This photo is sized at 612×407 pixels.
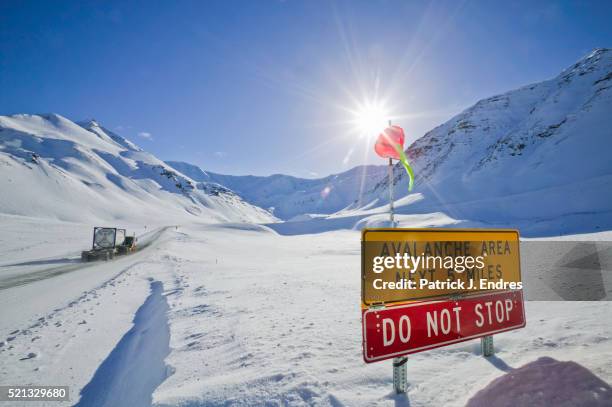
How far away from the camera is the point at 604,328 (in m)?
4.83

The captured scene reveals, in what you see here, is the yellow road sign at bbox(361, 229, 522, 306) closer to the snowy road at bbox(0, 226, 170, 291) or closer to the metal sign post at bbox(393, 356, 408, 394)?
the metal sign post at bbox(393, 356, 408, 394)

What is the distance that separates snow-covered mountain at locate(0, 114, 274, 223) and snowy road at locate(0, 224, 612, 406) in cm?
7983

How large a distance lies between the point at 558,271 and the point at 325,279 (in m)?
9.09

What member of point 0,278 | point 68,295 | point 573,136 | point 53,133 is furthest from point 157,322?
point 53,133

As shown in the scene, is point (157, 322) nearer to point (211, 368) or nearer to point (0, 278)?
point (211, 368)

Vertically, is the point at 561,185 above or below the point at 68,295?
above

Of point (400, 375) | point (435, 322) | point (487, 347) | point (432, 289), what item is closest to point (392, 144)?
point (432, 289)

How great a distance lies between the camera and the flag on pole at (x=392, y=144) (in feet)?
12.6

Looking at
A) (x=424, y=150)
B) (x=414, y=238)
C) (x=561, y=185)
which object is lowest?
(x=414, y=238)

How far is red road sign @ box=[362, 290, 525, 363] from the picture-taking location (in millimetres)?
3090

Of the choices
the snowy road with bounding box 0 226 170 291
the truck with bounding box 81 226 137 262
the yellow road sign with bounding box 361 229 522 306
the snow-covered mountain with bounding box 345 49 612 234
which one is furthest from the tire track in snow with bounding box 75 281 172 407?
the snow-covered mountain with bounding box 345 49 612 234

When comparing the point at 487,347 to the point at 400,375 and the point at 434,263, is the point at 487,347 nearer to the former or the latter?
the point at 400,375

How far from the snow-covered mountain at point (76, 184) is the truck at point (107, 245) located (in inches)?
2280

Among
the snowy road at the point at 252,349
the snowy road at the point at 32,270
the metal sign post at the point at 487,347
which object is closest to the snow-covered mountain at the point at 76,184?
the snowy road at the point at 32,270
